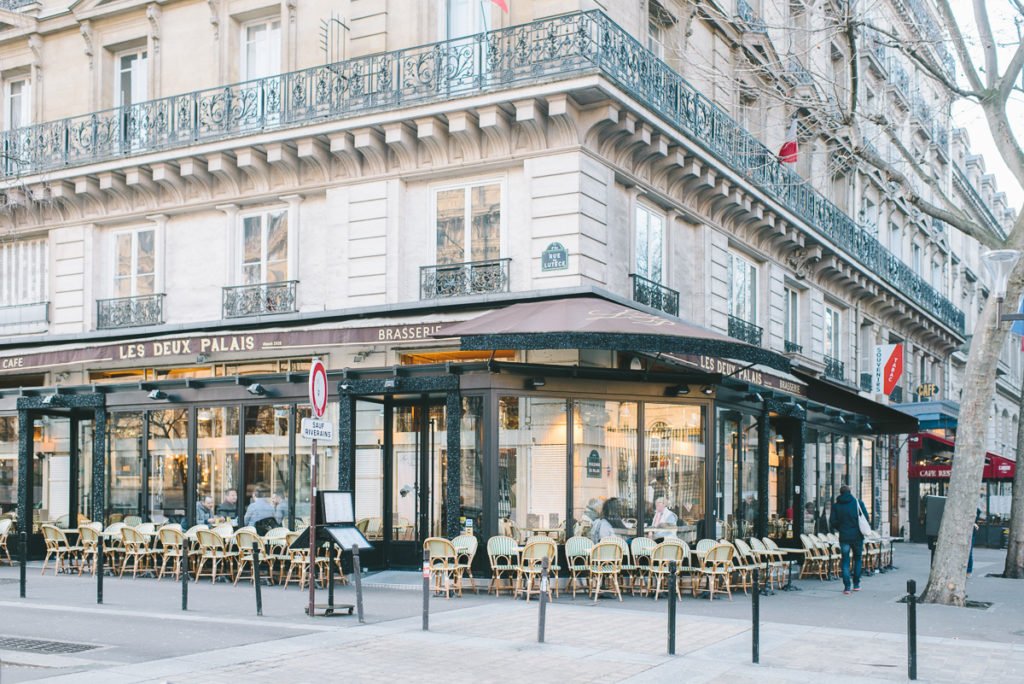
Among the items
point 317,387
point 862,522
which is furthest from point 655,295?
point 317,387

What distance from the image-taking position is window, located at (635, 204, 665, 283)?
60.1 feet

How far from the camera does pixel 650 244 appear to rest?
18703 millimetres

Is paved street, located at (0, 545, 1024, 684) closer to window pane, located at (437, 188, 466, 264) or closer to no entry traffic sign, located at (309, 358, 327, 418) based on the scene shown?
no entry traffic sign, located at (309, 358, 327, 418)

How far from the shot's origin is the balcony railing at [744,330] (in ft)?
69.3

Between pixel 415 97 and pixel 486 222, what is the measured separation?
2.39 meters

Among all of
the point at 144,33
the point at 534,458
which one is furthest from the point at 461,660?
Answer: the point at 144,33

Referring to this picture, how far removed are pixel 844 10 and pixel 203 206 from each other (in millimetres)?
11880

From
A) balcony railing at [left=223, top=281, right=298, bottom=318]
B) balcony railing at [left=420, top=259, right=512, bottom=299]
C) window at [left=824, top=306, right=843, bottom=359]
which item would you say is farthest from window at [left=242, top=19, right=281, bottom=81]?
window at [left=824, top=306, right=843, bottom=359]

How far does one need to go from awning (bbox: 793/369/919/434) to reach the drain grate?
1450cm

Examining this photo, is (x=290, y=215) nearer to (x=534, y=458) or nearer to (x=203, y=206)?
(x=203, y=206)

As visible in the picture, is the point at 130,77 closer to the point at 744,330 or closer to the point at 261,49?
the point at 261,49

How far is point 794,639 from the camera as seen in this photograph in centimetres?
1115

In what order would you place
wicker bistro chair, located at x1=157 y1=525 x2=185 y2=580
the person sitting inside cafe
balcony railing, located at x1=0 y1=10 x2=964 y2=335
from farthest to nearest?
the person sitting inside cafe
balcony railing, located at x1=0 y1=10 x2=964 y2=335
wicker bistro chair, located at x1=157 y1=525 x2=185 y2=580

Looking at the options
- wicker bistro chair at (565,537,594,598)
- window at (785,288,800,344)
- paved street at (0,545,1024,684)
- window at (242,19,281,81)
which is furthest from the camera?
window at (785,288,800,344)
